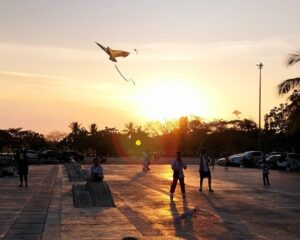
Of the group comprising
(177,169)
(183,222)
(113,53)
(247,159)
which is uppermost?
(113,53)

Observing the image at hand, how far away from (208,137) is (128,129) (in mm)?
23247

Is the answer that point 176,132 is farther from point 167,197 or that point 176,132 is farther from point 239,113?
point 167,197

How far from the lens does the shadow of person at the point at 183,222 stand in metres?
11.5

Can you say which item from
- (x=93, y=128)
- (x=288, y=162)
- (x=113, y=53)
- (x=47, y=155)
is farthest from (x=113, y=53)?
(x=93, y=128)

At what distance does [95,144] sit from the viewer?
320 ft

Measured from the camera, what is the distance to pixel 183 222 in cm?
1323

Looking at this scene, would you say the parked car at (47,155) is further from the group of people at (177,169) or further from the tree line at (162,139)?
the group of people at (177,169)

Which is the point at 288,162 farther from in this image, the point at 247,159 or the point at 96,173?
the point at 96,173

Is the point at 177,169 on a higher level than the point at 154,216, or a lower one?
higher

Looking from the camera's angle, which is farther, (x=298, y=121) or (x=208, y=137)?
(x=208, y=137)

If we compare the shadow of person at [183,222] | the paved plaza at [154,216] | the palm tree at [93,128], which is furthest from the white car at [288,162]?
the palm tree at [93,128]

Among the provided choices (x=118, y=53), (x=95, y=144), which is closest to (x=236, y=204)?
(x=118, y=53)

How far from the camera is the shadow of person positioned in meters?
11.5

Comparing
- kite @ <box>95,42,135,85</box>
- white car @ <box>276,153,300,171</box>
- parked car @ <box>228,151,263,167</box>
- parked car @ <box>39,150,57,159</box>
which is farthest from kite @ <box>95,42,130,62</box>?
parked car @ <box>39,150,57,159</box>
